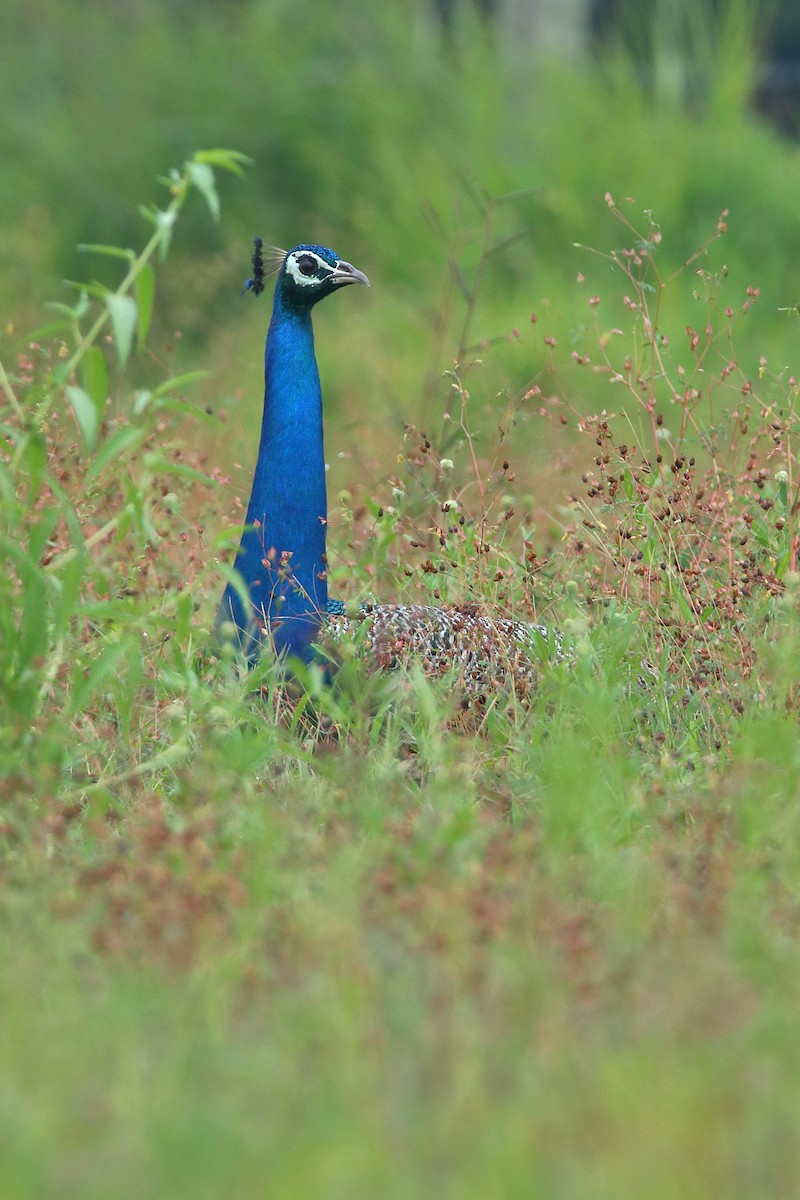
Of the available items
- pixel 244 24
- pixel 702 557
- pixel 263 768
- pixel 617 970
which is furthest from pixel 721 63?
pixel 617 970

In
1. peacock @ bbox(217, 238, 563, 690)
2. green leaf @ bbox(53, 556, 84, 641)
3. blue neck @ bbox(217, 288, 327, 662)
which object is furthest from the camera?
blue neck @ bbox(217, 288, 327, 662)

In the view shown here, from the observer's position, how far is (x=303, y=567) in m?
4.14

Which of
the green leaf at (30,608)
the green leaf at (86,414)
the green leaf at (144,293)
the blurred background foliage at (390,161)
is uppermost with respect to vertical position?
the green leaf at (144,293)

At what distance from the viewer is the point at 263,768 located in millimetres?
3510

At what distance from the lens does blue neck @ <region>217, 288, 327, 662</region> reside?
402 centimetres

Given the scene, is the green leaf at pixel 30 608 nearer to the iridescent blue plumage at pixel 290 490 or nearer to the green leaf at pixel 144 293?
the green leaf at pixel 144 293

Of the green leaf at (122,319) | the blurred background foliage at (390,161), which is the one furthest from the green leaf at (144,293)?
the blurred background foliage at (390,161)

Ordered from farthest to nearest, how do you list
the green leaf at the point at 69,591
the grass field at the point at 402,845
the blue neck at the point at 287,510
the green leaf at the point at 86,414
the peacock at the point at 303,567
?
the blue neck at the point at 287,510, the peacock at the point at 303,567, the green leaf at the point at 69,591, the green leaf at the point at 86,414, the grass field at the point at 402,845

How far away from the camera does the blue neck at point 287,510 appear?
402 centimetres

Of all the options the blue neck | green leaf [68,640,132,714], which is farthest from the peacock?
green leaf [68,640,132,714]

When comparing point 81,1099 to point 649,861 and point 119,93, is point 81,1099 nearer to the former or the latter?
point 649,861

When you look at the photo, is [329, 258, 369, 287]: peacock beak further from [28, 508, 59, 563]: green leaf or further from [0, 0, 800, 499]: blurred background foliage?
[0, 0, 800, 499]: blurred background foliage

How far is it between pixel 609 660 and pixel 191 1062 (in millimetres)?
1579

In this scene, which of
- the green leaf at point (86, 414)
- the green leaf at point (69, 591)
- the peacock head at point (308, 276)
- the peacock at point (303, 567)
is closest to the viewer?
the green leaf at point (86, 414)
